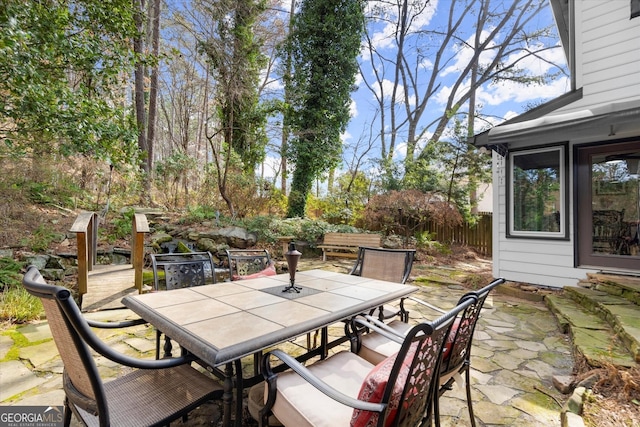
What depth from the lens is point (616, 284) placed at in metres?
3.74

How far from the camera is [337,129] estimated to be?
973 centimetres

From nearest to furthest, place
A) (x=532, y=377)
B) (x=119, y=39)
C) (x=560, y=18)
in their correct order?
(x=532, y=377), (x=119, y=39), (x=560, y=18)

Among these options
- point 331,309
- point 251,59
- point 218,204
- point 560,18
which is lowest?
point 331,309

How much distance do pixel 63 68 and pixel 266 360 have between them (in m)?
4.91

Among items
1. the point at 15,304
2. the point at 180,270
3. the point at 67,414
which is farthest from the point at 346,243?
the point at 67,414

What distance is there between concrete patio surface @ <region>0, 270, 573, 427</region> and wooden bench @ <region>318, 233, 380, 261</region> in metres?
3.41

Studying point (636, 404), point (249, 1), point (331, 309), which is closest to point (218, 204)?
point (249, 1)

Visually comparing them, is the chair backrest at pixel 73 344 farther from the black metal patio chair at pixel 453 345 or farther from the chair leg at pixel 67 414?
the black metal patio chair at pixel 453 345

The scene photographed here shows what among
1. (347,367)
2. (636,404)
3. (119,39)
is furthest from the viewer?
(119,39)

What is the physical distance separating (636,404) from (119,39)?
280 inches

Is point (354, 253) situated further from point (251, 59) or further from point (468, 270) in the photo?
point (251, 59)

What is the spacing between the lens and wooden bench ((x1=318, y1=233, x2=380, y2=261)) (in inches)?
280

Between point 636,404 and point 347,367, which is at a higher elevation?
point 347,367

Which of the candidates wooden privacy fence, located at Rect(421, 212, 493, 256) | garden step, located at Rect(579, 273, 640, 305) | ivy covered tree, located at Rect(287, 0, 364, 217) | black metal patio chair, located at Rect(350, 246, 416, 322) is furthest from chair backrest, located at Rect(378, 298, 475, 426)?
wooden privacy fence, located at Rect(421, 212, 493, 256)
